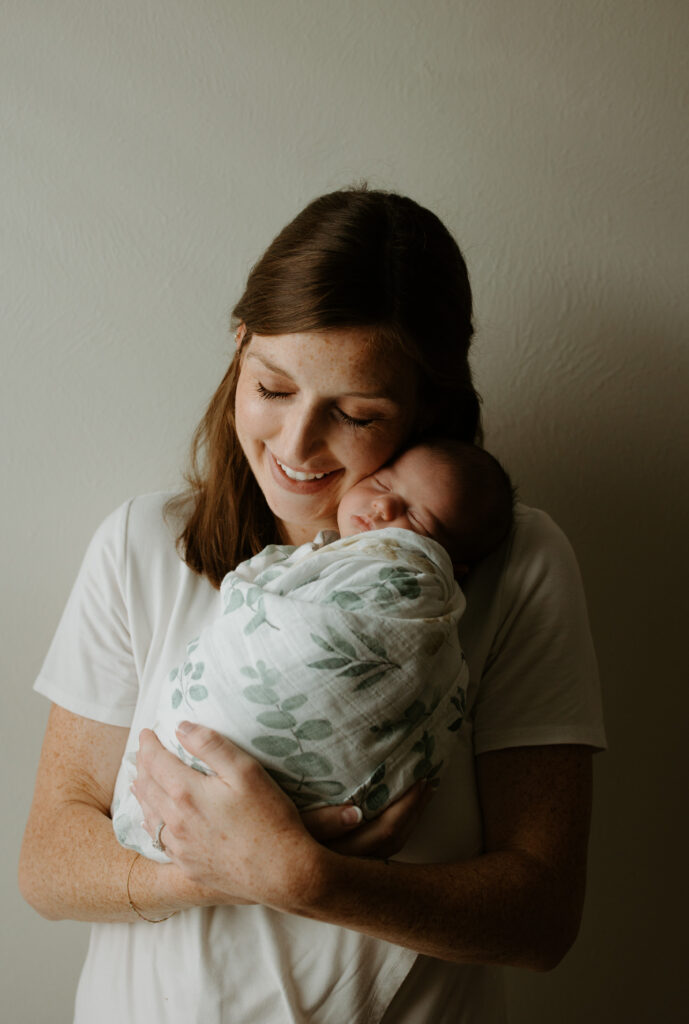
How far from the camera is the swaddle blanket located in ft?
3.25

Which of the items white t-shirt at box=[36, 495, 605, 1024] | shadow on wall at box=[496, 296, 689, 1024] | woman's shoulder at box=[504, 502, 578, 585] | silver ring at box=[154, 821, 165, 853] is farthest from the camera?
shadow on wall at box=[496, 296, 689, 1024]

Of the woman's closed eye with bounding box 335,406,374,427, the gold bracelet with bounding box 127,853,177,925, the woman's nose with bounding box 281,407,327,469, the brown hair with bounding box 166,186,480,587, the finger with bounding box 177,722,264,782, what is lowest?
the gold bracelet with bounding box 127,853,177,925

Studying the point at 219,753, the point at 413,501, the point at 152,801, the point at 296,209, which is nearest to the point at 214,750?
the point at 219,753

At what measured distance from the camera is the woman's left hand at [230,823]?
1003mm

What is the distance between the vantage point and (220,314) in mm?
1617

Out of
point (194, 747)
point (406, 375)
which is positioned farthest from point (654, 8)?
point (194, 747)

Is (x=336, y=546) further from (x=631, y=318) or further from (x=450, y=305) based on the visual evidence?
(x=631, y=318)

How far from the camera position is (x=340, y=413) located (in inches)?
49.2

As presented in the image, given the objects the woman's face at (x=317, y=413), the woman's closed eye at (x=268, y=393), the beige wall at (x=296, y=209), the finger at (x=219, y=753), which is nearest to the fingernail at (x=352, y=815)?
the finger at (x=219, y=753)

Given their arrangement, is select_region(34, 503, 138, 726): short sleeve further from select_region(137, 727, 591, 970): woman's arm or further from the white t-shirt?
select_region(137, 727, 591, 970): woman's arm

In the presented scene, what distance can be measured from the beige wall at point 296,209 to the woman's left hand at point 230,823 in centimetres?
70

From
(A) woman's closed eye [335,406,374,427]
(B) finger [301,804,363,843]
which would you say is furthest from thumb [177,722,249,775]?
(A) woman's closed eye [335,406,374,427]

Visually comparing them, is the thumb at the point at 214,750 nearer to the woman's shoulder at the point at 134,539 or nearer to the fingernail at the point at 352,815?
the fingernail at the point at 352,815

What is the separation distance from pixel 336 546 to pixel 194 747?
0.31 metres
